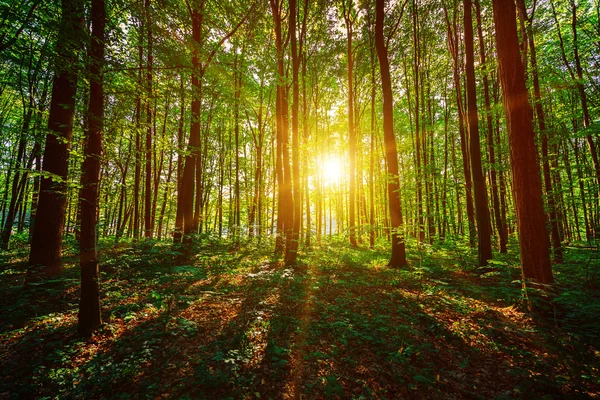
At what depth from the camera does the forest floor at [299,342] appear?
9.87ft

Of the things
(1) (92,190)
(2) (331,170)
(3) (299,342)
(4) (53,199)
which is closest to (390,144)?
(3) (299,342)

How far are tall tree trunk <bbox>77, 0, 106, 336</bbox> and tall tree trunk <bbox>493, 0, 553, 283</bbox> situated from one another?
8.27 m

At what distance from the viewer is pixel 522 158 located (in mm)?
4805

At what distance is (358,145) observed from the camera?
23391 millimetres

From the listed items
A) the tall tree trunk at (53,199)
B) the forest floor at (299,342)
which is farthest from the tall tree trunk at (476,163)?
the tall tree trunk at (53,199)

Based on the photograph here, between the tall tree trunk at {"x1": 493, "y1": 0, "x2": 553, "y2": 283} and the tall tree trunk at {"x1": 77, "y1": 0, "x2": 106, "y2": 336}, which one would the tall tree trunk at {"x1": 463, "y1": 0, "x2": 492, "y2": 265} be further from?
the tall tree trunk at {"x1": 77, "y1": 0, "x2": 106, "y2": 336}

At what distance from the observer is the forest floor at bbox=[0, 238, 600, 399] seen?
9.87 ft

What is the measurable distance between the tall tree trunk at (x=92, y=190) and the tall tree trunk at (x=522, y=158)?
8.27m

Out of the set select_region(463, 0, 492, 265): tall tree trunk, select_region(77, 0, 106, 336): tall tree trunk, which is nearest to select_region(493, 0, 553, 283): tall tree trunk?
select_region(463, 0, 492, 265): tall tree trunk

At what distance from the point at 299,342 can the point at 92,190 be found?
183 inches

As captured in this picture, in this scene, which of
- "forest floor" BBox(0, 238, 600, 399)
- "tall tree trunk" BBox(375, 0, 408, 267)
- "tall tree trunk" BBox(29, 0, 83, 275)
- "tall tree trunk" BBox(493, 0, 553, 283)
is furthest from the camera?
"tall tree trunk" BBox(375, 0, 408, 267)

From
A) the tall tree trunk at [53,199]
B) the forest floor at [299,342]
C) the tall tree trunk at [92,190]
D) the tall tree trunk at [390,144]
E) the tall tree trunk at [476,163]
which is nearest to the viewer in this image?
the forest floor at [299,342]

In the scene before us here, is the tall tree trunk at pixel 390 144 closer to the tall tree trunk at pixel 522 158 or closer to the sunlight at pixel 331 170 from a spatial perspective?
the tall tree trunk at pixel 522 158

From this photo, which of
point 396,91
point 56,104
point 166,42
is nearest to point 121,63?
point 166,42
